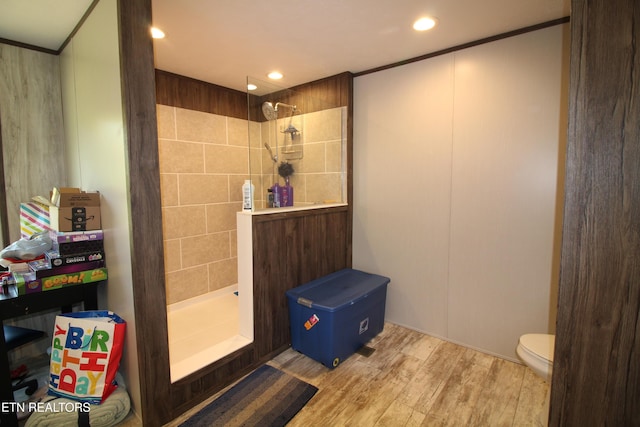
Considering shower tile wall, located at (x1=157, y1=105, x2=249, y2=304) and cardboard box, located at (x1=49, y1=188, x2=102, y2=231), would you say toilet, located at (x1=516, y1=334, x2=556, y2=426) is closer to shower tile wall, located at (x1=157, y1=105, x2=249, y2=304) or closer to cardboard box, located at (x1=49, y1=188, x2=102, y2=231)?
cardboard box, located at (x1=49, y1=188, x2=102, y2=231)

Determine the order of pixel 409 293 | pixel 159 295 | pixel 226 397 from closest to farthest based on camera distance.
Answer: pixel 159 295 → pixel 226 397 → pixel 409 293

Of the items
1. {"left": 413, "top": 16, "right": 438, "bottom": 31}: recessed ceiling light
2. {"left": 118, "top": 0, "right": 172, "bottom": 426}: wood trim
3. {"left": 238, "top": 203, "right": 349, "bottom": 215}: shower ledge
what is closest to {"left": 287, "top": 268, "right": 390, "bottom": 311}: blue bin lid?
{"left": 238, "top": 203, "right": 349, "bottom": 215}: shower ledge

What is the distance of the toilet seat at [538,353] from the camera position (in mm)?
1579

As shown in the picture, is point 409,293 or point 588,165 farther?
point 409,293

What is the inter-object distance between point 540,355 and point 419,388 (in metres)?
0.73

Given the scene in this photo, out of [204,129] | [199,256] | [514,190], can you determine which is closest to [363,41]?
[514,190]


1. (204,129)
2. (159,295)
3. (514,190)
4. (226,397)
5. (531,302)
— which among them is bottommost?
(226,397)

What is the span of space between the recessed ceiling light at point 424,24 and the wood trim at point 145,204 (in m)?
1.51

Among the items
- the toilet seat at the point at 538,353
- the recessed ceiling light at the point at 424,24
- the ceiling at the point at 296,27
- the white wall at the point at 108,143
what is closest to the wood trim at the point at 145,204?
the white wall at the point at 108,143

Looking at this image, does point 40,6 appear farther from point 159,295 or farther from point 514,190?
point 514,190

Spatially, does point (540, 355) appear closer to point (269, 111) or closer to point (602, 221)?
point (602, 221)

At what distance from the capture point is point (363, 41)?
217cm

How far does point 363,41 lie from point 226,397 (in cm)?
251

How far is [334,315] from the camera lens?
206 centimetres
